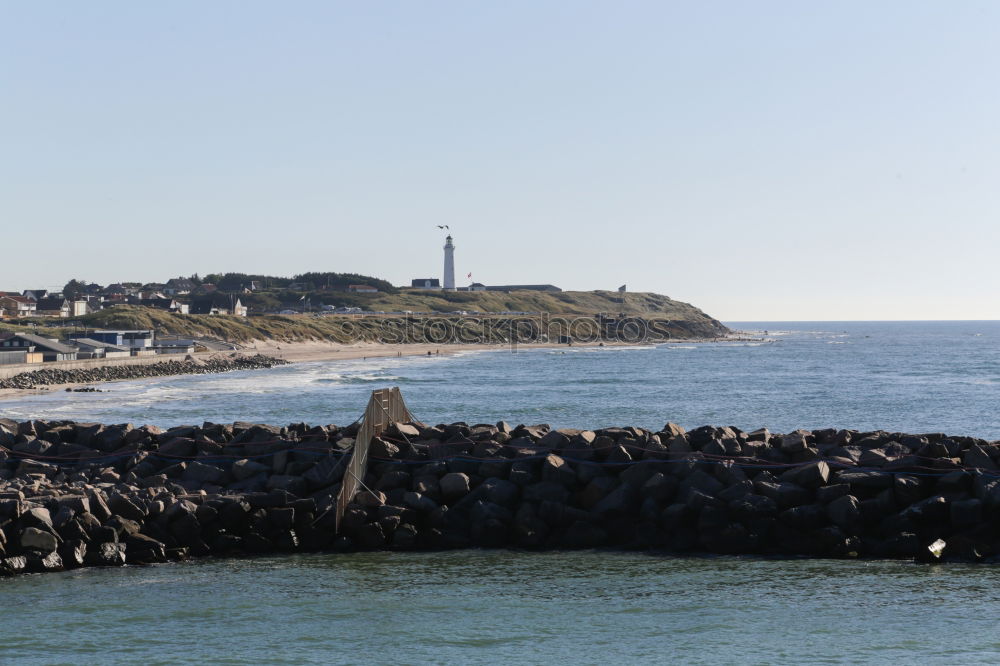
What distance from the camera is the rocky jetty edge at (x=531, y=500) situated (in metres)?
16.2

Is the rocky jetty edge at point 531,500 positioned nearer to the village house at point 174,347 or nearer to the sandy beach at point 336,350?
the village house at point 174,347

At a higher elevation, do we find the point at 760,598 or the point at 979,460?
the point at 979,460

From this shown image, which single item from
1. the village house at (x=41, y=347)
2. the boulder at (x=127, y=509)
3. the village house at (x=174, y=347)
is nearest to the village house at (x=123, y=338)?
the village house at (x=174, y=347)

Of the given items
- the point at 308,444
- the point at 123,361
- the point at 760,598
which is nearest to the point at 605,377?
→ the point at 123,361

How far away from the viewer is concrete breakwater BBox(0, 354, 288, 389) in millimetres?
67938

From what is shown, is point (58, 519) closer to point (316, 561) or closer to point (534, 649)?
point (316, 561)

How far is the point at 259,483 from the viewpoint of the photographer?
18922mm

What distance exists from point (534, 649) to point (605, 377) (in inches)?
2754

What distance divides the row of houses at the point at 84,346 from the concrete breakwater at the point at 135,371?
4513 mm

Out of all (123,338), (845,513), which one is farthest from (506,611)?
(123,338)

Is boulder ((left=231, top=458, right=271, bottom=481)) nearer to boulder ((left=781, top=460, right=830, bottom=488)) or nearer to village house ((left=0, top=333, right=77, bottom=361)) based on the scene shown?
boulder ((left=781, top=460, right=830, bottom=488))

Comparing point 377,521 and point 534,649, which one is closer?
point 534,649

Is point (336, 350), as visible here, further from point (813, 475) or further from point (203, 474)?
point (813, 475)

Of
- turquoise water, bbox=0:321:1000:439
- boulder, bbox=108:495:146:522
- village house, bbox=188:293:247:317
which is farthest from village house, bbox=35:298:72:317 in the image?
boulder, bbox=108:495:146:522
